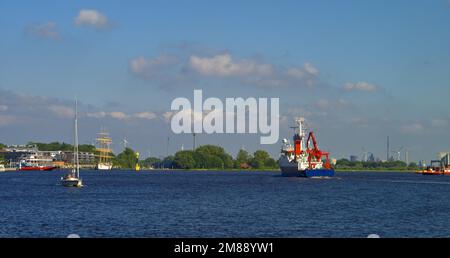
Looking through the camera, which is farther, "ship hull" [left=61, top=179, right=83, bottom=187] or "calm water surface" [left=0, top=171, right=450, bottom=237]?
"ship hull" [left=61, top=179, right=83, bottom=187]

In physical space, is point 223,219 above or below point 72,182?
below

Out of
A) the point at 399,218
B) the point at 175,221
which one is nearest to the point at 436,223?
the point at 399,218

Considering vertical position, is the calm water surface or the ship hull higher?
the ship hull

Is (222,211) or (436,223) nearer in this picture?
(436,223)

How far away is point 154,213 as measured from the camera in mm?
79125

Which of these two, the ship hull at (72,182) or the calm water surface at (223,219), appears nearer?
the calm water surface at (223,219)

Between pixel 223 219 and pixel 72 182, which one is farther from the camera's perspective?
pixel 72 182

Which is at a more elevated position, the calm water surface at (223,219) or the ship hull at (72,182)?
the ship hull at (72,182)

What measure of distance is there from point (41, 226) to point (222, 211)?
2496 cm

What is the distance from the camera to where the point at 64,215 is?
7719cm
